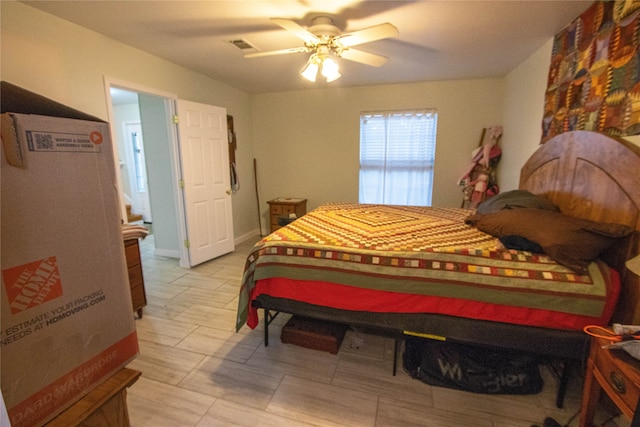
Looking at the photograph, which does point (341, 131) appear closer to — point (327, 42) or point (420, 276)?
point (327, 42)

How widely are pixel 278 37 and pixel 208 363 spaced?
8.87 feet

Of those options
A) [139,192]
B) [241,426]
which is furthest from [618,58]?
[139,192]

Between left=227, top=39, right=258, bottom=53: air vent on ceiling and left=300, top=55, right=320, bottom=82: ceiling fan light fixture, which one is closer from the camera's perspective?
left=300, top=55, right=320, bottom=82: ceiling fan light fixture

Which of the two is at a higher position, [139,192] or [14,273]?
[14,273]

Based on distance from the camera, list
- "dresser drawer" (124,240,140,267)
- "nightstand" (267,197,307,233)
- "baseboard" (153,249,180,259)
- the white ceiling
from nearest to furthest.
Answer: the white ceiling → "dresser drawer" (124,240,140,267) → "baseboard" (153,249,180,259) → "nightstand" (267,197,307,233)

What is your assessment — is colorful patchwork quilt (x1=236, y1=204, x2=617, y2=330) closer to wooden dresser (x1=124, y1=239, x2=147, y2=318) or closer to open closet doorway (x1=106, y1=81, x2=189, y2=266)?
wooden dresser (x1=124, y1=239, x2=147, y2=318)

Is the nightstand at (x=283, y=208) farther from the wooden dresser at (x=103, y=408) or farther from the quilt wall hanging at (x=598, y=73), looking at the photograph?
the wooden dresser at (x=103, y=408)

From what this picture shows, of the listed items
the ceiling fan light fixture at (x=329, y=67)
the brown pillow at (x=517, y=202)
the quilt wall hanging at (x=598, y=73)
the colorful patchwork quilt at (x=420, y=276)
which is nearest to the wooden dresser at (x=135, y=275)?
the colorful patchwork quilt at (x=420, y=276)

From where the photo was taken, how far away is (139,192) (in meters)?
6.30

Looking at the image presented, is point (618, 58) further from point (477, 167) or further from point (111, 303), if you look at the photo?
point (111, 303)

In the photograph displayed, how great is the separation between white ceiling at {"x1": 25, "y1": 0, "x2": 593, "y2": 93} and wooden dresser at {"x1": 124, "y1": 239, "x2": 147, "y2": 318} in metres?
1.74

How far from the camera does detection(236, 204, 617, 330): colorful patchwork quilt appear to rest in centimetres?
145

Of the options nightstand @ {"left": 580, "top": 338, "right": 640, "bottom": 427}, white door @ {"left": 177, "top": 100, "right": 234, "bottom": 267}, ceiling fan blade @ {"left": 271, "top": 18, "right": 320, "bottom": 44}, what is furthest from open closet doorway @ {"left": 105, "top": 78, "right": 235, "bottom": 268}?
nightstand @ {"left": 580, "top": 338, "right": 640, "bottom": 427}

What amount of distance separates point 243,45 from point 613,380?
3.33 m
